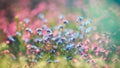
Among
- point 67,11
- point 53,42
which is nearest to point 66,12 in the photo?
point 67,11

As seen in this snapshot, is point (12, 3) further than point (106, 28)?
No

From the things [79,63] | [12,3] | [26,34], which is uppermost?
[12,3]

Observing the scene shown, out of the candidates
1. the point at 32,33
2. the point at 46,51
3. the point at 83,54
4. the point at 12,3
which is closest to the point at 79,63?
the point at 83,54

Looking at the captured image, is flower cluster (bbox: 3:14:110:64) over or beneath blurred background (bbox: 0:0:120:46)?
beneath

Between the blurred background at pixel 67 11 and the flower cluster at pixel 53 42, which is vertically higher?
the blurred background at pixel 67 11

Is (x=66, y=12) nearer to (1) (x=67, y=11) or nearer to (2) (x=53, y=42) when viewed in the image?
(1) (x=67, y=11)

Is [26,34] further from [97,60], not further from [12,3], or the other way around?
[97,60]

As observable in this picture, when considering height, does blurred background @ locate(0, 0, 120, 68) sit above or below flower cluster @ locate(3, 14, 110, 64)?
above

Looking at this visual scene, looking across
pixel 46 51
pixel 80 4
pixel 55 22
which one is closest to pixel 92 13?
pixel 80 4

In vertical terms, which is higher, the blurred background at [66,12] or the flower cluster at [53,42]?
the blurred background at [66,12]

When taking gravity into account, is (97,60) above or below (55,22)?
below
